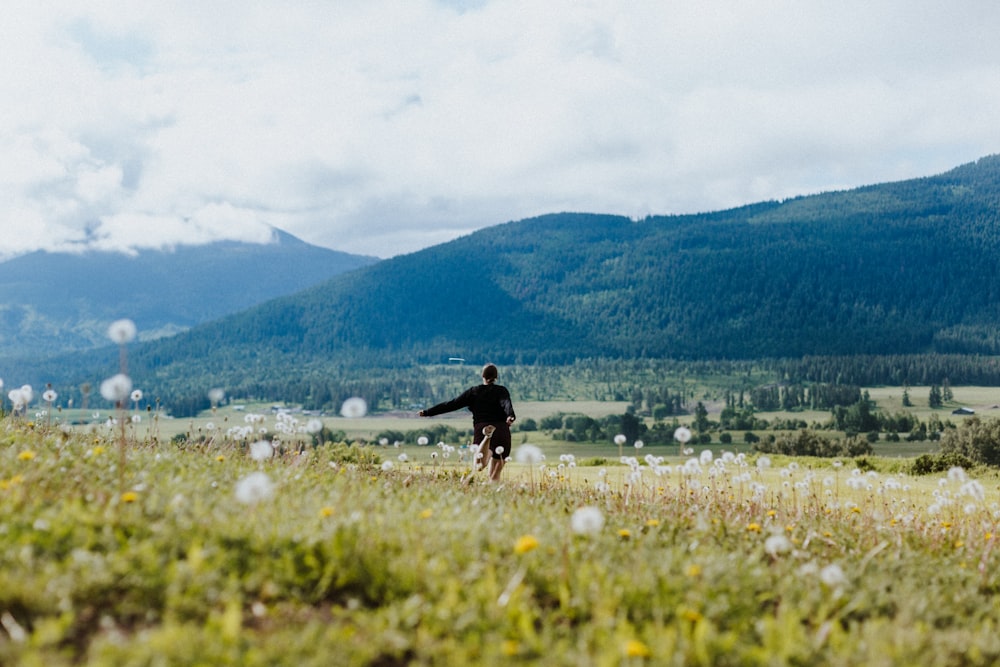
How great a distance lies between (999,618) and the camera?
7.11 metres

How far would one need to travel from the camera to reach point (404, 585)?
5.74m

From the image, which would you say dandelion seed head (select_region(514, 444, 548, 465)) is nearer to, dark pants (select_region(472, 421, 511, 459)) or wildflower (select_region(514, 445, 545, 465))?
wildflower (select_region(514, 445, 545, 465))

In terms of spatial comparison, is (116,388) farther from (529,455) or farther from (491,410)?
(491,410)

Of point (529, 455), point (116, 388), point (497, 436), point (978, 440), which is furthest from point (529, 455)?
point (978, 440)

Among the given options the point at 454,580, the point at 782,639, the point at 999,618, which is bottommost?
the point at 999,618

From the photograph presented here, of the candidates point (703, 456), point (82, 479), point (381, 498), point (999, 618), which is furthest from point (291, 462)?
point (999, 618)

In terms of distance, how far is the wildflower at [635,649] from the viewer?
15.5 ft

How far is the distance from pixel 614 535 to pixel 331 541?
323 centimetres

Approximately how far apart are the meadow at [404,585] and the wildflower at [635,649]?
0.01 m

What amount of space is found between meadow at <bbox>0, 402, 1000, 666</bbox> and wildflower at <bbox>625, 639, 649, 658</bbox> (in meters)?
0.01

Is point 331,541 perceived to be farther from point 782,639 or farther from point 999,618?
point 999,618

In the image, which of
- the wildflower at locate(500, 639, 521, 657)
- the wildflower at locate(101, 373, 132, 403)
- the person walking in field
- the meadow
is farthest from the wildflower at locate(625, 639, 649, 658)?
the person walking in field

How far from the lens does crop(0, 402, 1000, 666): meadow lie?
15.9 feet

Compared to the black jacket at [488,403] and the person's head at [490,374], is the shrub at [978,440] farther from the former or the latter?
the person's head at [490,374]
